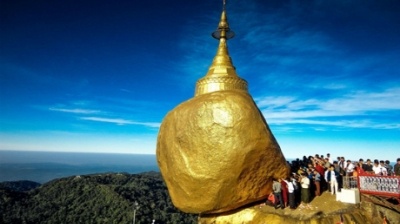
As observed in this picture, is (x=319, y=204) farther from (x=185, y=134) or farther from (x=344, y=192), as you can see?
(x=185, y=134)

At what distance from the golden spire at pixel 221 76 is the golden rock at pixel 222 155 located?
349cm

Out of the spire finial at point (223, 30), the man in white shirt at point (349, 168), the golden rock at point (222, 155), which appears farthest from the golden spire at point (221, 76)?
the man in white shirt at point (349, 168)

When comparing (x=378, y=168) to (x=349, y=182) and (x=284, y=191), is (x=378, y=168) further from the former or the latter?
(x=284, y=191)

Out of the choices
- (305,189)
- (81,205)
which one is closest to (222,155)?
(305,189)

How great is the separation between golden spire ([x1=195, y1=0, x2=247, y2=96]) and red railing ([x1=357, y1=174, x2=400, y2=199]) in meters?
7.08

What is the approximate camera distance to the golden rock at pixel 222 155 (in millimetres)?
10328

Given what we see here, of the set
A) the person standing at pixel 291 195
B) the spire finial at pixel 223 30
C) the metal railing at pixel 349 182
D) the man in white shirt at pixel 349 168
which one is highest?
the spire finial at pixel 223 30

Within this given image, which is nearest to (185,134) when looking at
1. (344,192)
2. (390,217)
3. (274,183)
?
(274,183)

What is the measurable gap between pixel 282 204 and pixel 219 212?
8.19ft

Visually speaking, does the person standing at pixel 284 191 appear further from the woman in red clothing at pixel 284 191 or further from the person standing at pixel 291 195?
the person standing at pixel 291 195

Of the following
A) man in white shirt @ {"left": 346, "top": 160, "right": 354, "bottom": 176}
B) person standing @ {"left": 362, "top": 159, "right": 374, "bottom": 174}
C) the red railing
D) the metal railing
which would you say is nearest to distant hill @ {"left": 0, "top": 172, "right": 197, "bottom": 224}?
man in white shirt @ {"left": 346, "top": 160, "right": 354, "bottom": 176}

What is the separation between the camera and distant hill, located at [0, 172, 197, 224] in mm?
59875

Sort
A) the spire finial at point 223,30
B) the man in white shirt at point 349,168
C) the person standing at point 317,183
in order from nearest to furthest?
1. the person standing at point 317,183
2. the man in white shirt at point 349,168
3. the spire finial at point 223,30

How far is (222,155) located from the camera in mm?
10352
